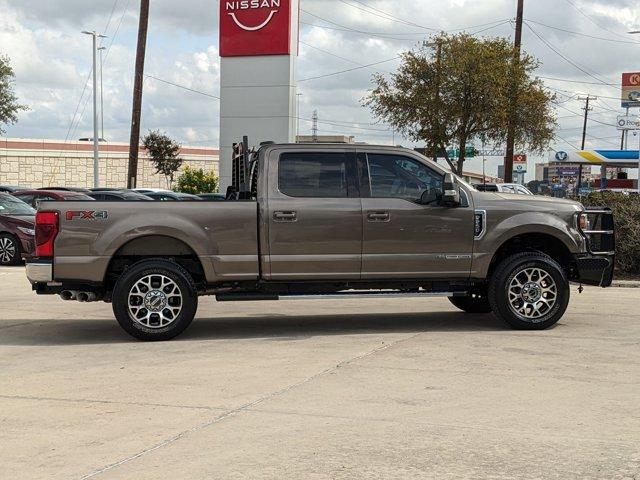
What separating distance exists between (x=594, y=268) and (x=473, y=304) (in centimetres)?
186

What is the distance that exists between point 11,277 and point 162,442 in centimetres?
1184

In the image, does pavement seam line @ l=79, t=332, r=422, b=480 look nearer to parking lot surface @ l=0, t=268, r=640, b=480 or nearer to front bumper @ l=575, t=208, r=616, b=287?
parking lot surface @ l=0, t=268, r=640, b=480

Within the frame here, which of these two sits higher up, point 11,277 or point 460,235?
point 460,235

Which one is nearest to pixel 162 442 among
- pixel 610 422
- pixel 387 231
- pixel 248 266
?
pixel 610 422

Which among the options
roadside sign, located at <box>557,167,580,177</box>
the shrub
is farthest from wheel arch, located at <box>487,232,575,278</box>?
roadside sign, located at <box>557,167,580,177</box>

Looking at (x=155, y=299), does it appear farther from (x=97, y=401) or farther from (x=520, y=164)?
(x=520, y=164)

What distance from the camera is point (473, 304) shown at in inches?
435

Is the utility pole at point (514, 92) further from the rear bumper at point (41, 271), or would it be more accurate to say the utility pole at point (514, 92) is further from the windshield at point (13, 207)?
the rear bumper at point (41, 271)

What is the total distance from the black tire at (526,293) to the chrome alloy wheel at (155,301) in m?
3.43

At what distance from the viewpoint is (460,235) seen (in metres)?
9.36

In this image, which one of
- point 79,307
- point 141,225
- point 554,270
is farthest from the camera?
point 79,307

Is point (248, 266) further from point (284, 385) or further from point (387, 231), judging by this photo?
point (284, 385)

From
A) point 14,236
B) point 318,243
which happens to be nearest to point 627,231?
point 318,243

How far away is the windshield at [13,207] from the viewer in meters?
19.0
